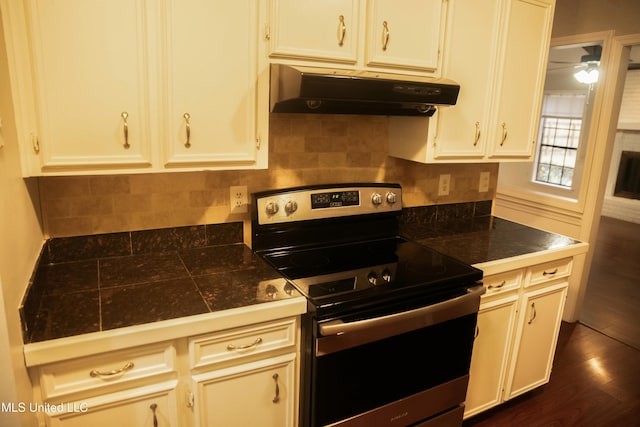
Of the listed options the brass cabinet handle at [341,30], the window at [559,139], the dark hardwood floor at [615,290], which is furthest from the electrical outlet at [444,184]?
the window at [559,139]

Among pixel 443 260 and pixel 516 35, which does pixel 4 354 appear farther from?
pixel 516 35

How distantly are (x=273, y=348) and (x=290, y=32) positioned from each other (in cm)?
113

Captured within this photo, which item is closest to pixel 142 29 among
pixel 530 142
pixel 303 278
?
pixel 303 278

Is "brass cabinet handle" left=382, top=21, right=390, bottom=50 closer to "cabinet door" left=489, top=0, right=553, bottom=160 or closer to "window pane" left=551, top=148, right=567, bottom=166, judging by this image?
"cabinet door" left=489, top=0, right=553, bottom=160

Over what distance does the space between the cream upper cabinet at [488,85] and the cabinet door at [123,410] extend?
1.45m

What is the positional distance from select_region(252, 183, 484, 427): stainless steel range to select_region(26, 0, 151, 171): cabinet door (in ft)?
2.07

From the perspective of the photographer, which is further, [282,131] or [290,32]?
[282,131]

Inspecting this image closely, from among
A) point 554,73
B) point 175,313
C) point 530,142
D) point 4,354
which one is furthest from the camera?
point 554,73

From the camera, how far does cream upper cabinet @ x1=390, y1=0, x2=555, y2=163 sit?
6.27 feet

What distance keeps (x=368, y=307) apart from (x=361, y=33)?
1.05m

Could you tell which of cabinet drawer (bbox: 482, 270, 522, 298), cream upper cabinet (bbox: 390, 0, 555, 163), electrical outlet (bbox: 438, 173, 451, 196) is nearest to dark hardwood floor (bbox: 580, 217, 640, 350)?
cabinet drawer (bbox: 482, 270, 522, 298)

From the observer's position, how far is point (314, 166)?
2.03m

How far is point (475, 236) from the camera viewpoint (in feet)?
7.40

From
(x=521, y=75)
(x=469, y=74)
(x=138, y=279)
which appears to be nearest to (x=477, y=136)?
(x=469, y=74)
